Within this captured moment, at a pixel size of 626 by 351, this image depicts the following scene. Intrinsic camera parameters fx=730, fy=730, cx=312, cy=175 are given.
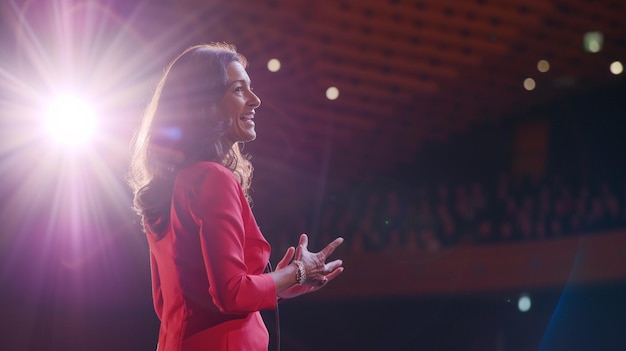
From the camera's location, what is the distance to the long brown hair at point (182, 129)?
1280 mm

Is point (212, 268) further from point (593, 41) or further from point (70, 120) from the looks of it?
point (593, 41)

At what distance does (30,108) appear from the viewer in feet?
14.9

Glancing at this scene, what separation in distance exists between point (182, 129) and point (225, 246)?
10.2 inches

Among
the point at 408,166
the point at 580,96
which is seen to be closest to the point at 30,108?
the point at 408,166

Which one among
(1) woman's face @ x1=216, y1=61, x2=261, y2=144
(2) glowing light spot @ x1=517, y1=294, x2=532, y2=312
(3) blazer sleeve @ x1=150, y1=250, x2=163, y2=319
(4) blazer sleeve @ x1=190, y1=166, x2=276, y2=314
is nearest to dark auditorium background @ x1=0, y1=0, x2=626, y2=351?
(2) glowing light spot @ x1=517, y1=294, x2=532, y2=312

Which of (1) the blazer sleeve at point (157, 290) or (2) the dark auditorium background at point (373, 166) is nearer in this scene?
(1) the blazer sleeve at point (157, 290)

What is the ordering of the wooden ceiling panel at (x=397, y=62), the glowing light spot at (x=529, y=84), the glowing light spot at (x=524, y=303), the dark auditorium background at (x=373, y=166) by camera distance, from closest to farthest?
1. the dark auditorium background at (x=373, y=166)
2. the glowing light spot at (x=524, y=303)
3. the wooden ceiling panel at (x=397, y=62)
4. the glowing light spot at (x=529, y=84)

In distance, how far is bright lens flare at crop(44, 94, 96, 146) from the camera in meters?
4.86

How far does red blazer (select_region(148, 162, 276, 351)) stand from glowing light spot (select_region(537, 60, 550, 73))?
20.1 ft

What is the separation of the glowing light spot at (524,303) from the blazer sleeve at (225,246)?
14.2 feet

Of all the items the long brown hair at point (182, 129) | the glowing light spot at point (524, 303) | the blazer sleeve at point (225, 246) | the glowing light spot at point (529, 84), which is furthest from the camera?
the glowing light spot at point (529, 84)

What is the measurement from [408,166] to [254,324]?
23.1ft

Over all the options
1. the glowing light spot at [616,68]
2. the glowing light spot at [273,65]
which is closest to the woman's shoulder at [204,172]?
the glowing light spot at [273,65]

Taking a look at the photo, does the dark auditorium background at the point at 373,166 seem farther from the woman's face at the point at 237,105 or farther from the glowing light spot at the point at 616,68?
the woman's face at the point at 237,105
